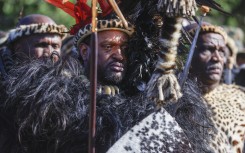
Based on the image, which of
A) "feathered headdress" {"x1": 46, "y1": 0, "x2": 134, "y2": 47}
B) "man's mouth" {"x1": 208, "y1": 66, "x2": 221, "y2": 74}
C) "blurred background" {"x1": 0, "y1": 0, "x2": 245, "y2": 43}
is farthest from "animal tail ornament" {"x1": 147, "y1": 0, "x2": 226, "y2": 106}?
"blurred background" {"x1": 0, "y1": 0, "x2": 245, "y2": 43}

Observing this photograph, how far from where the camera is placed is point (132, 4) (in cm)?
529

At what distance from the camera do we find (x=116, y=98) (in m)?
5.11

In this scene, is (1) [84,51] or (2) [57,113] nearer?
(2) [57,113]

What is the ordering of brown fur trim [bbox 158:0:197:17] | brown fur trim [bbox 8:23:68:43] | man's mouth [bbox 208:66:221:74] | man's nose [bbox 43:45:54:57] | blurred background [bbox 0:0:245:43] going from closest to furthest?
1. brown fur trim [bbox 158:0:197:17]
2. man's nose [bbox 43:45:54:57]
3. brown fur trim [bbox 8:23:68:43]
4. man's mouth [bbox 208:66:221:74]
5. blurred background [bbox 0:0:245:43]

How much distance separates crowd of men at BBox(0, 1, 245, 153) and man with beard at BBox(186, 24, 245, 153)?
2.95 feet

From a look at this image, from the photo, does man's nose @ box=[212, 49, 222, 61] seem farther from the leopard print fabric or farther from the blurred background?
the blurred background

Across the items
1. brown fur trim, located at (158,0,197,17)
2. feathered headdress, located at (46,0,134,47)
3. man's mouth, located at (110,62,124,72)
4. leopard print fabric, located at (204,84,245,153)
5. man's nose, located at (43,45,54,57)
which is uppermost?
brown fur trim, located at (158,0,197,17)

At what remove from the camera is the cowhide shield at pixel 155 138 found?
14.5 ft

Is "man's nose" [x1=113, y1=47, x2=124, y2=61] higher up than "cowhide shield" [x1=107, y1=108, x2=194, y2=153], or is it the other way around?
"man's nose" [x1=113, y1=47, x2=124, y2=61]

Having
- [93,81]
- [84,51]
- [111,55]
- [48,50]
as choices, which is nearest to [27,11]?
[48,50]

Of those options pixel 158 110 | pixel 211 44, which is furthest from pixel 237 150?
pixel 158 110

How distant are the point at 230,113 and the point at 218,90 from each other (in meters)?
0.50

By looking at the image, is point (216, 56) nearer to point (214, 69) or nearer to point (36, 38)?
point (214, 69)

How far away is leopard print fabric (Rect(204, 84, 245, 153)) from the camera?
6.65m
